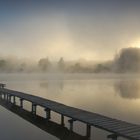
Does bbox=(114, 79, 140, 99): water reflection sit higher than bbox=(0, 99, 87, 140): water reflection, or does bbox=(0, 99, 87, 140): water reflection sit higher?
bbox=(0, 99, 87, 140): water reflection

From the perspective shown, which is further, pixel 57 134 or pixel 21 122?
pixel 21 122

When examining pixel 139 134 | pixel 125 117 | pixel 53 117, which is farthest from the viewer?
pixel 125 117

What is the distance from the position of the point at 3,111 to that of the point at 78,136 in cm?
990

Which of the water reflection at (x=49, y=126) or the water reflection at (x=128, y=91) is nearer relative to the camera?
the water reflection at (x=49, y=126)

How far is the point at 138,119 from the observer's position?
2234cm

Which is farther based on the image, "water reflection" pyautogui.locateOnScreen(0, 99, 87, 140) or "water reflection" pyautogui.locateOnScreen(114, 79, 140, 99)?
"water reflection" pyautogui.locateOnScreen(114, 79, 140, 99)

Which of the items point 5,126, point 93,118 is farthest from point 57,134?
point 5,126

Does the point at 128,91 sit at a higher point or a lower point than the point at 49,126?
lower

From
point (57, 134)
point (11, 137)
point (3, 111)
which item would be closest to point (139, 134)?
point (57, 134)

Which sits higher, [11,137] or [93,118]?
[93,118]

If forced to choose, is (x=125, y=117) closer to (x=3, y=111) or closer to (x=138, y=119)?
(x=138, y=119)

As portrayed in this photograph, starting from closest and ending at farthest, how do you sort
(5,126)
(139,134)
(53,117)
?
(139,134)
(5,126)
(53,117)

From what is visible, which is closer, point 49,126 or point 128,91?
point 49,126

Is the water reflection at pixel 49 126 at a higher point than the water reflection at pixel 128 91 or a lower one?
higher
